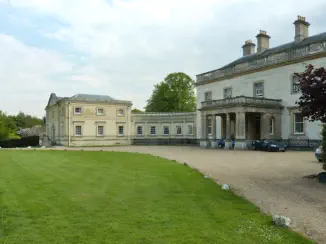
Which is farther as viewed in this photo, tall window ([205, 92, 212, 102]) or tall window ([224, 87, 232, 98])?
tall window ([205, 92, 212, 102])

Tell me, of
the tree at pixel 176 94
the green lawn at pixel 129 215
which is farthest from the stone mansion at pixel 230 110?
the green lawn at pixel 129 215

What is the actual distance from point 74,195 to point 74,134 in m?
38.4

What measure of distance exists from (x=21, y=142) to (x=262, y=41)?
34.8m

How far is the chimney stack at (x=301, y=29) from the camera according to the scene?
33.3 metres

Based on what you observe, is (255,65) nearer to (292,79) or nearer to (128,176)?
(292,79)

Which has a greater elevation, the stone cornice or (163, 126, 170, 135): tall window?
the stone cornice

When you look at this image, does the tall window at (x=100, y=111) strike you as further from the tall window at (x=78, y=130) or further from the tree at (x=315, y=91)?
the tree at (x=315, y=91)

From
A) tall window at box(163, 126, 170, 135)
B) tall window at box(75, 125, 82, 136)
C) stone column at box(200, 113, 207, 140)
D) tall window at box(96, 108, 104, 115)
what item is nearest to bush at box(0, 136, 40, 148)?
tall window at box(75, 125, 82, 136)

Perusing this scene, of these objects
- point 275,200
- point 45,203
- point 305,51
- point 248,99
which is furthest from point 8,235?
point 305,51

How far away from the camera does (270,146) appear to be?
1035 inches

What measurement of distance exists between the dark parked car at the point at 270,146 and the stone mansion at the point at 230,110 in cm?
142

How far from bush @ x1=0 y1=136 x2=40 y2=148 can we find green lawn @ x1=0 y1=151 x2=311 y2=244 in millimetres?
37205

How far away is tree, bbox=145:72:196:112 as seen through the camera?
60.7m

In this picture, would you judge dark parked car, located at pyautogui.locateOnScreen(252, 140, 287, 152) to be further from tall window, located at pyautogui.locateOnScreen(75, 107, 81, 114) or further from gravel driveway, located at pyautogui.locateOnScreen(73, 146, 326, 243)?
tall window, located at pyautogui.locateOnScreen(75, 107, 81, 114)
